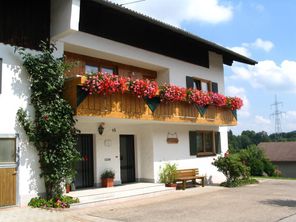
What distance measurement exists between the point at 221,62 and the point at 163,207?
1205 centimetres

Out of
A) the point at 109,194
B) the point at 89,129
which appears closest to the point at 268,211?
the point at 109,194

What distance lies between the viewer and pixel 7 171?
419 inches

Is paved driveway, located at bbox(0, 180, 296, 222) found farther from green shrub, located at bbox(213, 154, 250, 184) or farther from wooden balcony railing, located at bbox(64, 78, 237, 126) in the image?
wooden balcony railing, located at bbox(64, 78, 237, 126)

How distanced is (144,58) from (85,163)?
5.15 meters

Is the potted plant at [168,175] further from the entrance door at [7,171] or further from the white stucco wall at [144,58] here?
the entrance door at [7,171]

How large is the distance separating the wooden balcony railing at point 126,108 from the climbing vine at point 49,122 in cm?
41

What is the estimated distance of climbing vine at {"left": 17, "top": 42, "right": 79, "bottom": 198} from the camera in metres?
11.2

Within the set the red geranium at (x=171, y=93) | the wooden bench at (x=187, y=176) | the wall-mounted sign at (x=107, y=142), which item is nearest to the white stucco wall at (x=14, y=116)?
the wall-mounted sign at (x=107, y=142)

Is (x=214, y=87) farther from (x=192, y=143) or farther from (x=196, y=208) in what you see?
(x=196, y=208)

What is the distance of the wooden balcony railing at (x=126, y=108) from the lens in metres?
11.4

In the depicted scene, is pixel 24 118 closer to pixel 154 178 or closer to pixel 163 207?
pixel 163 207

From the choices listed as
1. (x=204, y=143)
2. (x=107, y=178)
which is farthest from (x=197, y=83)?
(x=107, y=178)

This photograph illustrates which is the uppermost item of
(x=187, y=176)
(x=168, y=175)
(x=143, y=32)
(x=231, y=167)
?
(x=143, y=32)

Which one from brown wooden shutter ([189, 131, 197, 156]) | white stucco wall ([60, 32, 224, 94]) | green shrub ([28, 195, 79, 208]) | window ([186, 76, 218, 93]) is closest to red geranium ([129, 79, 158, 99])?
white stucco wall ([60, 32, 224, 94])
